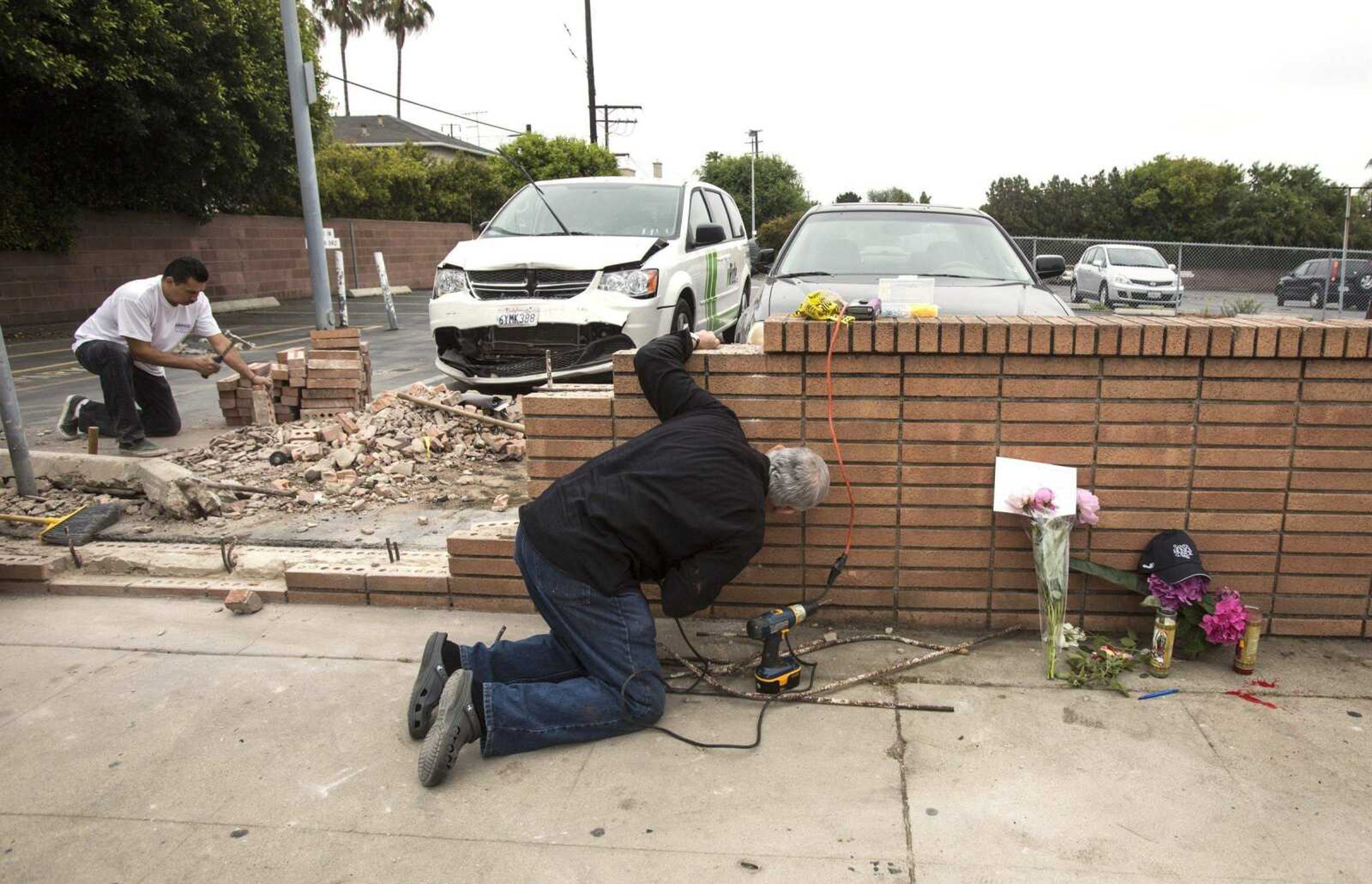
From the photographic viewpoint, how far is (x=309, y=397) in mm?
7344

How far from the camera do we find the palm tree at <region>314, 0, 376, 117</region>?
52.1 m

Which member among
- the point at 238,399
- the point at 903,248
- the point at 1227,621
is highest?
the point at 903,248

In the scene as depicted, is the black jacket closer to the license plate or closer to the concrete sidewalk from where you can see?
the concrete sidewalk

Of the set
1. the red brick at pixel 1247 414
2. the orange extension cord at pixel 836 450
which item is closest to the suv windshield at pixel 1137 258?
the red brick at pixel 1247 414

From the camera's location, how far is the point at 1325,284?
18750 millimetres

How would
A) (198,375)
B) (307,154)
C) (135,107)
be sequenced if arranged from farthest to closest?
(135,107)
(307,154)
(198,375)

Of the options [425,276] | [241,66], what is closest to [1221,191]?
[425,276]

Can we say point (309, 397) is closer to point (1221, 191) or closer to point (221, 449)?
point (221, 449)

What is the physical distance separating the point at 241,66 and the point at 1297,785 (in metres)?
21.1

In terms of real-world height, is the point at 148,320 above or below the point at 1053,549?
above

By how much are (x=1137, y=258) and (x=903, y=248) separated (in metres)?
15.6

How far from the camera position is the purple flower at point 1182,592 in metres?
3.32

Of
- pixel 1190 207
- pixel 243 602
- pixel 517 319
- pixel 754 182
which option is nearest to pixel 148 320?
pixel 517 319

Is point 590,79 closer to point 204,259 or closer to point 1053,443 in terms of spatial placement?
point 204,259
